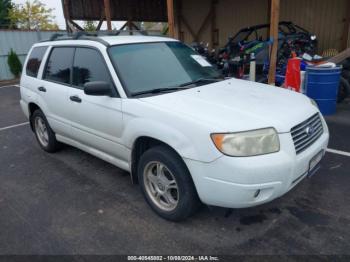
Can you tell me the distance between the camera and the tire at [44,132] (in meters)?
4.83

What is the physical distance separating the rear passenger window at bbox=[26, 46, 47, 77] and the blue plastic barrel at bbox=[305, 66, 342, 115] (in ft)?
16.6

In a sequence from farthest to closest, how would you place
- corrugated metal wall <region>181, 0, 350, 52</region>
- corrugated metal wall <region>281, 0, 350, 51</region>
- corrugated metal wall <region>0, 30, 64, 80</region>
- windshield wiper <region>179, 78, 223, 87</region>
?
corrugated metal wall <region>0, 30, 64, 80</region>
corrugated metal wall <region>181, 0, 350, 52</region>
corrugated metal wall <region>281, 0, 350, 51</region>
windshield wiper <region>179, 78, 223, 87</region>

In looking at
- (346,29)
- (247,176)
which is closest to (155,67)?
(247,176)

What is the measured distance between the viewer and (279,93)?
3.42 m

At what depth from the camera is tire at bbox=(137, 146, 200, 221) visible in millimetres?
2773

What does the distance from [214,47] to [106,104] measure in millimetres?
12737

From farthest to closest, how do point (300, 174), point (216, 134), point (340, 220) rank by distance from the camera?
1. point (340, 220)
2. point (300, 174)
3. point (216, 134)

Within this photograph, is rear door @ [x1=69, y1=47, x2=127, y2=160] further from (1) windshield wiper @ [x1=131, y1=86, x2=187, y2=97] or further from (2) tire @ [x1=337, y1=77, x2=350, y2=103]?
(2) tire @ [x1=337, y1=77, x2=350, y2=103]

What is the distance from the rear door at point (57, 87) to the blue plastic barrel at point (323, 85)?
15.7 feet

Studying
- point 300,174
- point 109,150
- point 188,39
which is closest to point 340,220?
point 300,174

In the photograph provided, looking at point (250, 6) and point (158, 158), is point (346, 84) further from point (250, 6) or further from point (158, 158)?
point (250, 6)

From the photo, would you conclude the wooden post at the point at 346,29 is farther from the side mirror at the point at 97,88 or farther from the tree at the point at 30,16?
the tree at the point at 30,16

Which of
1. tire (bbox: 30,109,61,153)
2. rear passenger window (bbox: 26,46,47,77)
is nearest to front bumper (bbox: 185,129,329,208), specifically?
tire (bbox: 30,109,61,153)

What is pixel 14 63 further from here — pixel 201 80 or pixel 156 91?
pixel 156 91
